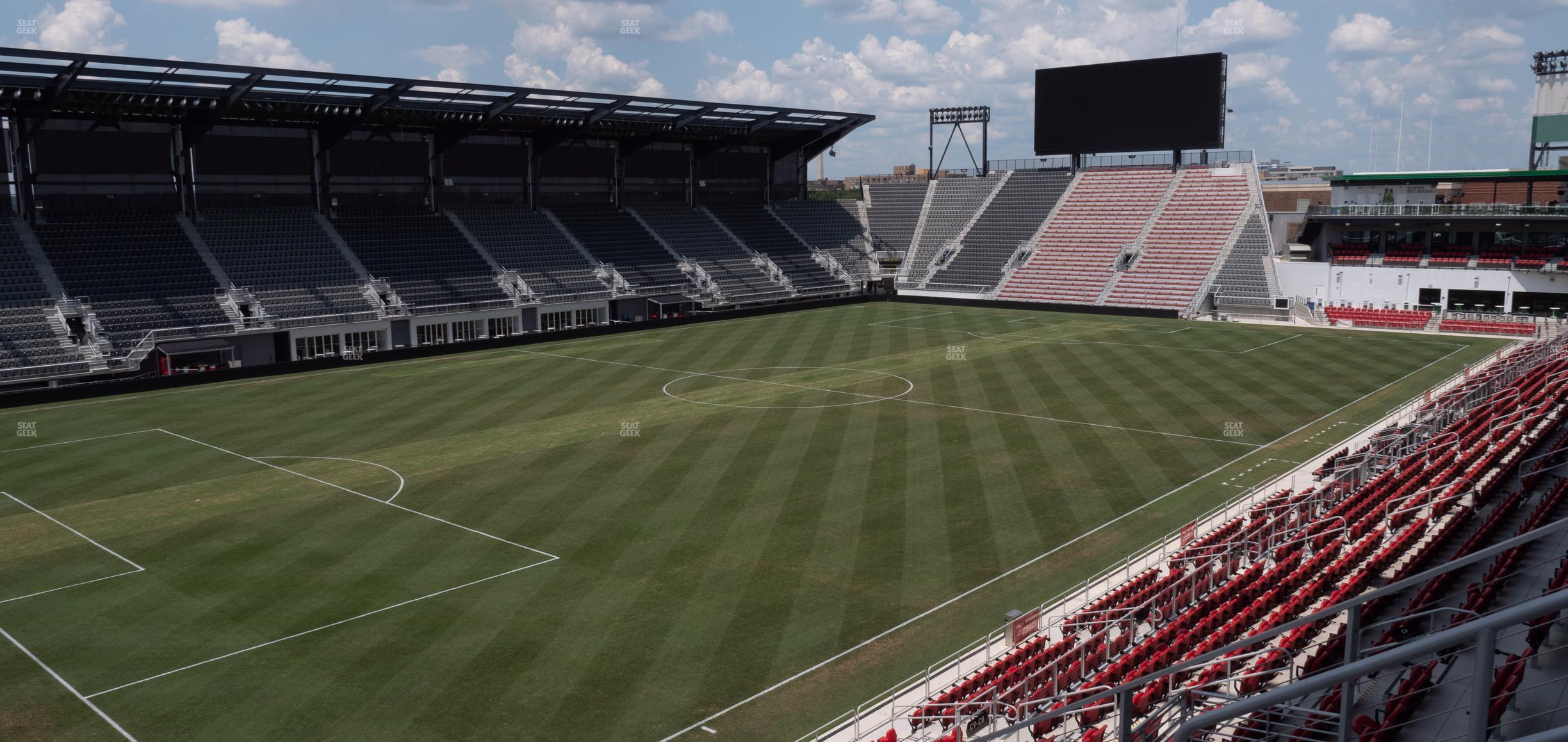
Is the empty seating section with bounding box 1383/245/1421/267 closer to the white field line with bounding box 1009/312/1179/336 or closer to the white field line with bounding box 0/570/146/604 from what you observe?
the white field line with bounding box 1009/312/1179/336

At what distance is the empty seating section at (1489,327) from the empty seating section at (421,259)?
163ft

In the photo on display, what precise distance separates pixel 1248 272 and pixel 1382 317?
8.86 metres

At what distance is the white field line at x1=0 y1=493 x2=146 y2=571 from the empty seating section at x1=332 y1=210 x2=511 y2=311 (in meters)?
28.5

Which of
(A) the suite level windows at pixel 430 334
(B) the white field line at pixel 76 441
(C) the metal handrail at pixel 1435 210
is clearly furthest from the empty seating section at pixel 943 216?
(B) the white field line at pixel 76 441

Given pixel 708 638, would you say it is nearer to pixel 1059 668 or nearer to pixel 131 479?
pixel 1059 668

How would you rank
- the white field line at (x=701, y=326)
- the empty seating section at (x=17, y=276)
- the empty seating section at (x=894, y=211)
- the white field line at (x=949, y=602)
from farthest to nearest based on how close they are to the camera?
the empty seating section at (x=894, y=211) < the white field line at (x=701, y=326) < the empty seating section at (x=17, y=276) < the white field line at (x=949, y=602)

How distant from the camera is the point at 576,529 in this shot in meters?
21.6

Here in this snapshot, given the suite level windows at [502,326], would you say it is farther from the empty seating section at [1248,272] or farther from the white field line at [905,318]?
the empty seating section at [1248,272]

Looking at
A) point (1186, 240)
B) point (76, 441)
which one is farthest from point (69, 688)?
point (1186, 240)

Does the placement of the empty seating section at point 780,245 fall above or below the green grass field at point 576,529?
above

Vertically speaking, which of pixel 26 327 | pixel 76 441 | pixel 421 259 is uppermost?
pixel 421 259

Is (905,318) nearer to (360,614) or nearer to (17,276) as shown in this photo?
(17,276)

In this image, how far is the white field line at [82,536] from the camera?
779 inches

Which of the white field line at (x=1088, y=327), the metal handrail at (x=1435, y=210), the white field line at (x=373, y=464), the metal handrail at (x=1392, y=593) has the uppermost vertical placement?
the metal handrail at (x=1435, y=210)
